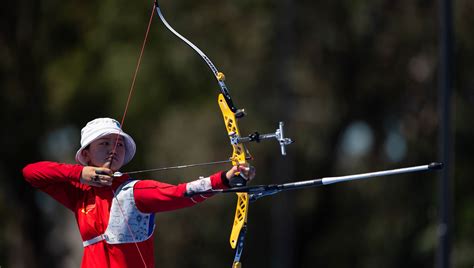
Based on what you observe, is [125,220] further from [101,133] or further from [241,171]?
[241,171]

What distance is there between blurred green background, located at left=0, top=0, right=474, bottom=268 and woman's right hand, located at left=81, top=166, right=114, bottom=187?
15928mm

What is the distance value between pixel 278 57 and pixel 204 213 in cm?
363

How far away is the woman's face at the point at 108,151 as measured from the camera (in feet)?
23.9

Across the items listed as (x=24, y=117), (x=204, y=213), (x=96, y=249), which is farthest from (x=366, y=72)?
(x=96, y=249)

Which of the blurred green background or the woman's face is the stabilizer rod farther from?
the blurred green background

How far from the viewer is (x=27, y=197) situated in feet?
78.5

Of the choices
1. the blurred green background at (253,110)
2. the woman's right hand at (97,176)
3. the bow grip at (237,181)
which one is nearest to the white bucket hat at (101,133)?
the woman's right hand at (97,176)

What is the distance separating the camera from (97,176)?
Result: 7.08 metres

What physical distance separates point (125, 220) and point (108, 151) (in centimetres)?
45

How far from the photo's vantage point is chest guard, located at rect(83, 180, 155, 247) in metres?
7.12

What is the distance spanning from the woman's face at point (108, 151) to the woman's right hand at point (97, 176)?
0.17 meters

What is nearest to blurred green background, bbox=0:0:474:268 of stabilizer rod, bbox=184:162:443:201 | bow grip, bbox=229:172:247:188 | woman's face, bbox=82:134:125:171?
woman's face, bbox=82:134:125:171

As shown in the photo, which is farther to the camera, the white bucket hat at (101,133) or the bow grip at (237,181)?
the white bucket hat at (101,133)

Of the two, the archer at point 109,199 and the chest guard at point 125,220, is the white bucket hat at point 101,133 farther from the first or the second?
the chest guard at point 125,220
